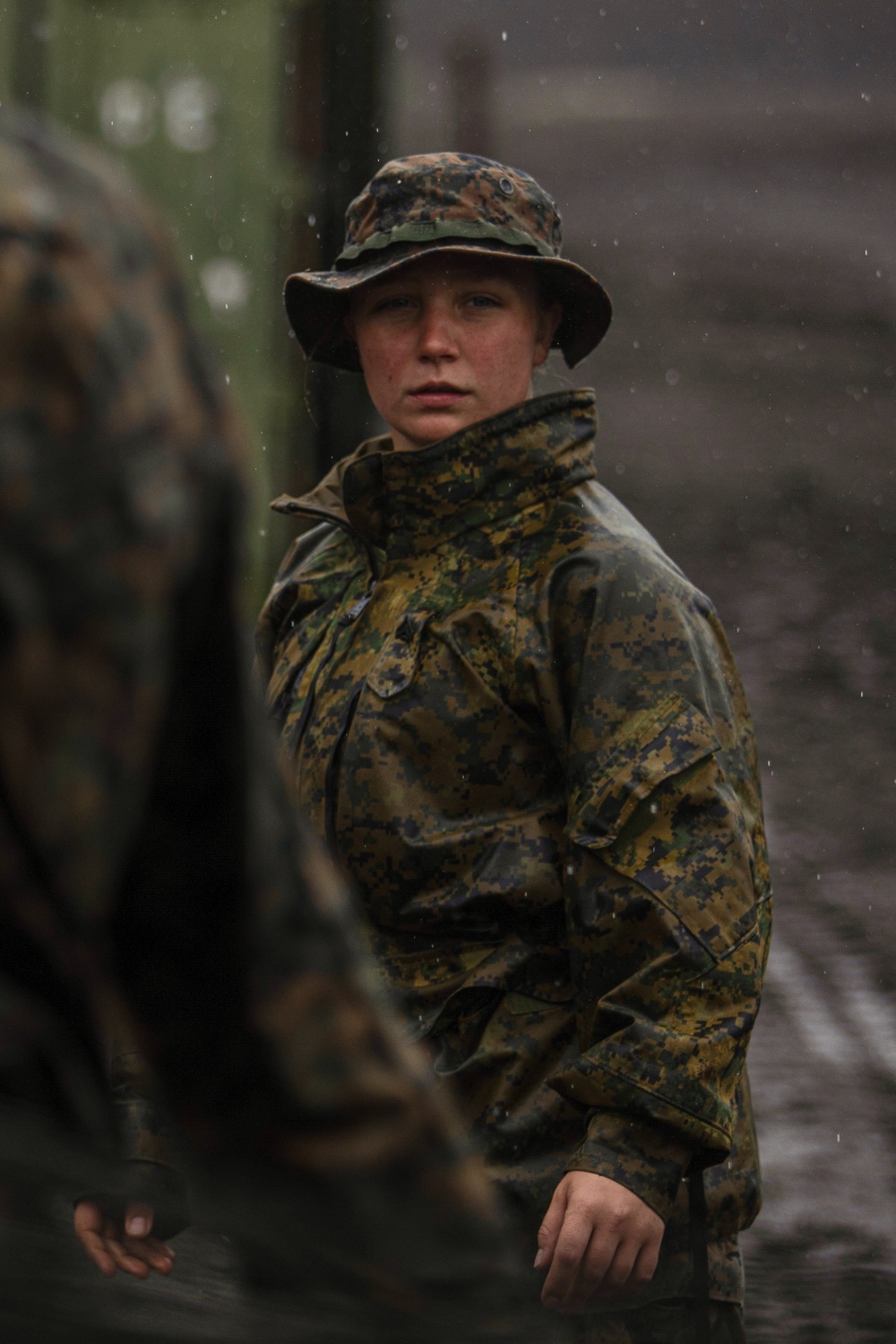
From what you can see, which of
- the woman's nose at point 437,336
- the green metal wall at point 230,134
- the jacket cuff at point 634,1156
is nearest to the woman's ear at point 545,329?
the woman's nose at point 437,336

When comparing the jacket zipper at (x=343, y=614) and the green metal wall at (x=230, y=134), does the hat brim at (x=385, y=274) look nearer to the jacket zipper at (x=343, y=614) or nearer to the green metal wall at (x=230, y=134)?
the jacket zipper at (x=343, y=614)

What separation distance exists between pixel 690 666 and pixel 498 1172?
543 millimetres

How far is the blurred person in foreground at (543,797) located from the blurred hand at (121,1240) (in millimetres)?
1136

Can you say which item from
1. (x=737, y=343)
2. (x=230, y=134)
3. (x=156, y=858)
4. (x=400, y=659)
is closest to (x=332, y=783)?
(x=400, y=659)

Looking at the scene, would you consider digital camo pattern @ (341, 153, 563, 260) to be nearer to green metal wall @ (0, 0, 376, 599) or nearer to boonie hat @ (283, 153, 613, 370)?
boonie hat @ (283, 153, 613, 370)

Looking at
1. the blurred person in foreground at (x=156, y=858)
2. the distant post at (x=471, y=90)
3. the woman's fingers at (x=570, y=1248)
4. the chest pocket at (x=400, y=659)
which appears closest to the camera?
the blurred person in foreground at (x=156, y=858)

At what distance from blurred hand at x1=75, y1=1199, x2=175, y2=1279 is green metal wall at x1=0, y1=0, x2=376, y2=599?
4.56 metres

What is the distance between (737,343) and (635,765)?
11.4m

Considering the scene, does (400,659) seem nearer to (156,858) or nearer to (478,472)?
(478,472)

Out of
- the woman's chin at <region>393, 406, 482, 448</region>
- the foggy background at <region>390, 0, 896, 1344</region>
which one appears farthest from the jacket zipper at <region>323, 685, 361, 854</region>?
the foggy background at <region>390, 0, 896, 1344</region>

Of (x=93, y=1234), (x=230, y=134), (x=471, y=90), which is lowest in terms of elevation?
(x=93, y=1234)

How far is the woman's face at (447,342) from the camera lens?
2113 millimetres

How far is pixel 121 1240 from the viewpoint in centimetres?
65

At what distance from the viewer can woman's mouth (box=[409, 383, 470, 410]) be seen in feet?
6.93
